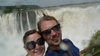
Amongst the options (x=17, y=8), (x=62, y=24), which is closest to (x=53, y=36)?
(x=62, y=24)

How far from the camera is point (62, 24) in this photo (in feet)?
26.3

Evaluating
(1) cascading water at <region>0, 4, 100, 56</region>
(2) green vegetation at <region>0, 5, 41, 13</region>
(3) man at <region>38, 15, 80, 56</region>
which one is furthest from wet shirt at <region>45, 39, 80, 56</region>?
(2) green vegetation at <region>0, 5, 41, 13</region>

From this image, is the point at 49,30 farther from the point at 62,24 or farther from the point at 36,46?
the point at 62,24

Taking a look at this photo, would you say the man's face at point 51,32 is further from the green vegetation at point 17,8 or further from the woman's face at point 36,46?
the green vegetation at point 17,8

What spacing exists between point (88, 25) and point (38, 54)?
6627 millimetres

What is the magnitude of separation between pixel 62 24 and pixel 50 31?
670 centimetres

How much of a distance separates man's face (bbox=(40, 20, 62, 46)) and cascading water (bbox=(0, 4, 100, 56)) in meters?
6.13

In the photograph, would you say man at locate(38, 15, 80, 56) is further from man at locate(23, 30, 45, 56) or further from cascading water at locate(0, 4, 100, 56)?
cascading water at locate(0, 4, 100, 56)

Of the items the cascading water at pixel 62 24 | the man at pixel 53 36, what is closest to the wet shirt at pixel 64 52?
the man at pixel 53 36

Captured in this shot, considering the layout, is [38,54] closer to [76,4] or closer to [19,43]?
[76,4]

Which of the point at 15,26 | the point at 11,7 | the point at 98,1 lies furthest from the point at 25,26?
the point at 98,1

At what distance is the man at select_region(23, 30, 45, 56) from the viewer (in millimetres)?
1361

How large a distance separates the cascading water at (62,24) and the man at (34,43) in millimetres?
6111

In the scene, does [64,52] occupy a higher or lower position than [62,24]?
higher
